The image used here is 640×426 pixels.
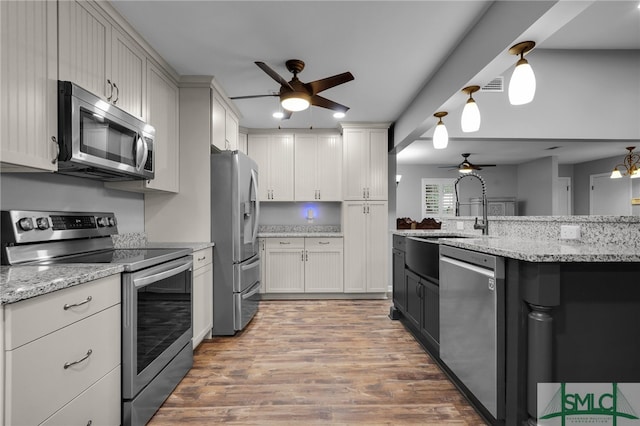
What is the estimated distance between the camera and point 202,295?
112 inches

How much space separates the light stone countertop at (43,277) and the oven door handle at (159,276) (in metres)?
0.13

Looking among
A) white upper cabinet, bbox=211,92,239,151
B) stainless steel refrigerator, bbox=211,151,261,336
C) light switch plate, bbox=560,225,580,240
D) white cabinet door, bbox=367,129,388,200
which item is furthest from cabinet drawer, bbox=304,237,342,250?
light switch plate, bbox=560,225,580,240

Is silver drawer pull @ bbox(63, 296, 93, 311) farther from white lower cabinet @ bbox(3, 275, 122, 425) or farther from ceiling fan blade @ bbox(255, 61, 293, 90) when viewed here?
ceiling fan blade @ bbox(255, 61, 293, 90)

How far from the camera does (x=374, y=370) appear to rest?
7.81 feet

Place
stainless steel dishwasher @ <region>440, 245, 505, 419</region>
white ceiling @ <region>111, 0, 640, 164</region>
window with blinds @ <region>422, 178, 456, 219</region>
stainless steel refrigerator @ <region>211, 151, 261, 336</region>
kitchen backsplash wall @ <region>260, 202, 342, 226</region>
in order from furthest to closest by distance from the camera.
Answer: window with blinds @ <region>422, 178, 456, 219</region>
kitchen backsplash wall @ <region>260, 202, 342, 226</region>
stainless steel refrigerator @ <region>211, 151, 261, 336</region>
white ceiling @ <region>111, 0, 640, 164</region>
stainless steel dishwasher @ <region>440, 245, 505, 419</region>

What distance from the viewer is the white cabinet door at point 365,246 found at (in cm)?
451

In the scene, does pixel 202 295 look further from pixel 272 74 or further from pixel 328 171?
pixel 328 171

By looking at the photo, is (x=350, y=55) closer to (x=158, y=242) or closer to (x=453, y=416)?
(x=158, y=242)

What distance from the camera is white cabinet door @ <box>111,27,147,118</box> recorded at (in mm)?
2156

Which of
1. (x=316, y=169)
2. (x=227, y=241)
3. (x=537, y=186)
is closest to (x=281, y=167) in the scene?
(x=316, y=169)

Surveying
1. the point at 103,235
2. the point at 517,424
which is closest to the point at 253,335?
the point at 103,235

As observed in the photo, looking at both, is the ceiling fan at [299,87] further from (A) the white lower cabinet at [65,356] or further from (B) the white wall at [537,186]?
(B) the white wall at [537,186]

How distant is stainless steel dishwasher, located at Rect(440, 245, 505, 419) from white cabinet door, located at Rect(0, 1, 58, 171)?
2.29 m

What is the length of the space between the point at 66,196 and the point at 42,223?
15.0 inches
